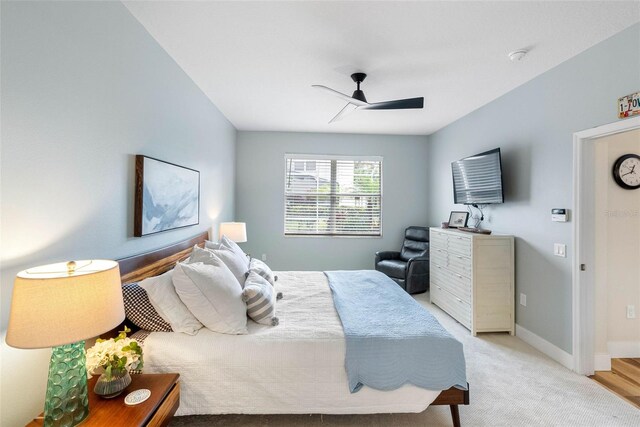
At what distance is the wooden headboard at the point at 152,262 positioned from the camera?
183 cm

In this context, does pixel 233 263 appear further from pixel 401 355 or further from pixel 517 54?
pixel 517 54

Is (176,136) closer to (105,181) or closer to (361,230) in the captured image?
(105,181)

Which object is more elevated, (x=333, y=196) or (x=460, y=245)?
(x=333, y=196)

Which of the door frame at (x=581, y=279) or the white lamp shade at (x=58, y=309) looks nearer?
the white lamp shade at (x=58, y=309)

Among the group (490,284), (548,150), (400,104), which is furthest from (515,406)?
(400,104)

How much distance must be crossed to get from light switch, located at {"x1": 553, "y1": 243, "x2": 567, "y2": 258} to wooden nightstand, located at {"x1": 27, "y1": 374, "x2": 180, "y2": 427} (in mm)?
3158

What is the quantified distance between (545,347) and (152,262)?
362 centimetres

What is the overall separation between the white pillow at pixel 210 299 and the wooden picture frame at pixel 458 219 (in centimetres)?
332

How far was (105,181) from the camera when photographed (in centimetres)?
170

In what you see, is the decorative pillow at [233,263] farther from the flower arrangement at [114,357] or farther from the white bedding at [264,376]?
the flower arrangement at [114,357]

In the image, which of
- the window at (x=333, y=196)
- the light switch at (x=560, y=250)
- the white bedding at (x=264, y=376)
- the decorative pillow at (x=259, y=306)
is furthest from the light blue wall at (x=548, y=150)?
the decorative pillow at (x=259, y=306)

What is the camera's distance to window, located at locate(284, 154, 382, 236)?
16.9 feet

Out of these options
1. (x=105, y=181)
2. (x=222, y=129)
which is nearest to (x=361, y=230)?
(x=222, y=129)

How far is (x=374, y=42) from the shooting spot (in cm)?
222
